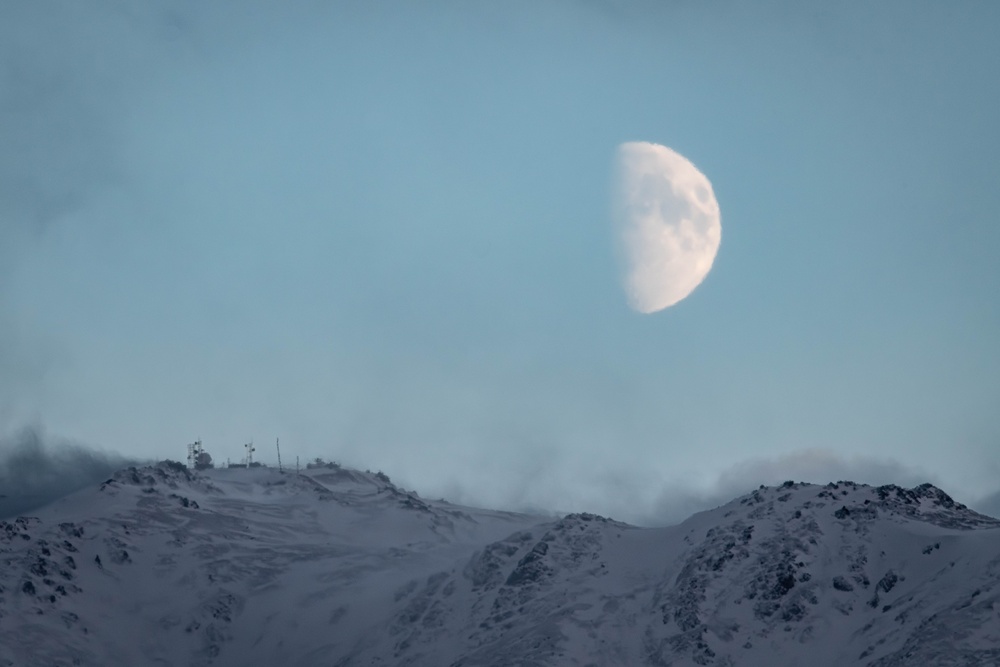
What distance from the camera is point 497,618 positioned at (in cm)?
9294

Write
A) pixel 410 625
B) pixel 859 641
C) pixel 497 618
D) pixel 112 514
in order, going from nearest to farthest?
pixel 859 641
pixel 497 618
pixel 410 625
pixel 112 514

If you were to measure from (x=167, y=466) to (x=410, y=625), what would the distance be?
68.2 meters

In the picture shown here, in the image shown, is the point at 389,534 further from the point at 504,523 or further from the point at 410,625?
the point at 410,625

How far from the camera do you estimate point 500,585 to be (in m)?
100

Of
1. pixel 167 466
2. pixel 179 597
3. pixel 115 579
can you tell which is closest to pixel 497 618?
pixel 179 597

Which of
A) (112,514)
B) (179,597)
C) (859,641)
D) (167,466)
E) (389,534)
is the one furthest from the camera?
(167,466)

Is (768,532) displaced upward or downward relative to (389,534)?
downward

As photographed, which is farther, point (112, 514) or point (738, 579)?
point (112, 514)

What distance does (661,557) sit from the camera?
97.5 m

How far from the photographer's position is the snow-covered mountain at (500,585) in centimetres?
7650

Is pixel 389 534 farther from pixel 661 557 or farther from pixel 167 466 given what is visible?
pixel 661 557

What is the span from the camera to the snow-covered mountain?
7650 cm

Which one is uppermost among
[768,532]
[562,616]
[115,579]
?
[115,579]

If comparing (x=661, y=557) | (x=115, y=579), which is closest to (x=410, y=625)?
(x=661, y=557)
